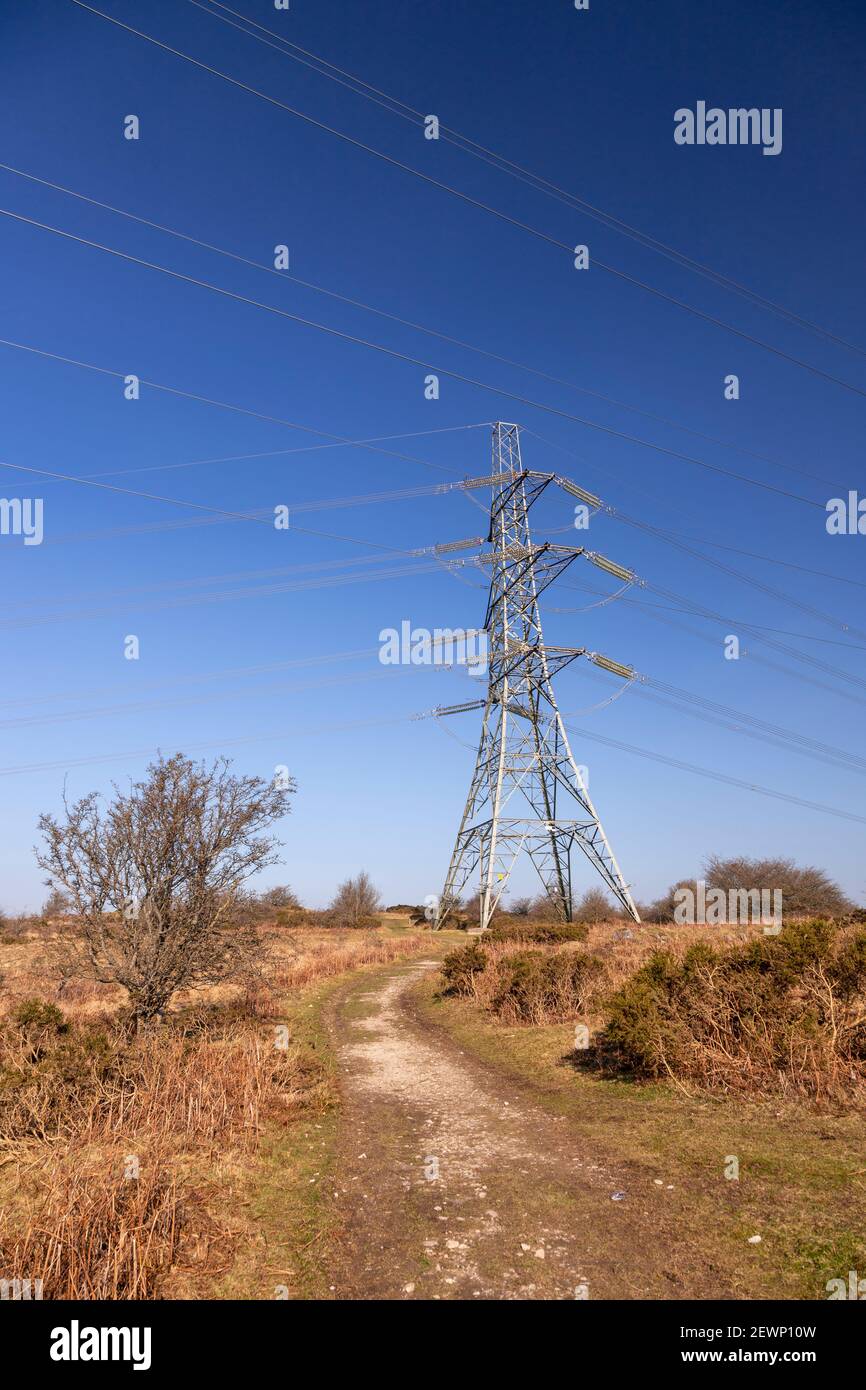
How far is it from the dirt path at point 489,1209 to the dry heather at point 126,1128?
46.7 inches

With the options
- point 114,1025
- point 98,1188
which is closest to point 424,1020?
point 114,1025

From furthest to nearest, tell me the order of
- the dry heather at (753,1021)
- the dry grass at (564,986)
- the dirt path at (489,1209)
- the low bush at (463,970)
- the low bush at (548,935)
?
the low bush at (548,935) → the low bush at (463,970) → the dry grass at (564,986) → the dry heather at (753,1021) → the dirt path at (489,1209)

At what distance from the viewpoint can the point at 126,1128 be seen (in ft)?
24.7

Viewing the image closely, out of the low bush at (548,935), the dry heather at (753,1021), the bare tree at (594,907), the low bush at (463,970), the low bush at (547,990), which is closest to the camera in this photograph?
the dry heather at (753,1021)

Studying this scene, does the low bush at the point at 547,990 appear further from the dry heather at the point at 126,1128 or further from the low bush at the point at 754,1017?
the dry heather at the point at 126,1128

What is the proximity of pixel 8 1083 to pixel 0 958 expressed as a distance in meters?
24.9

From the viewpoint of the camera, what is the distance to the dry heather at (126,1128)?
4832mm

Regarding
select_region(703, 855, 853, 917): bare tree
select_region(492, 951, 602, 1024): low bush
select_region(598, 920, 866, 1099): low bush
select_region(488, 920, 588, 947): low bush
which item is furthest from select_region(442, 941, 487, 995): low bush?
select_region(703, 855, 853, 917): bare tree

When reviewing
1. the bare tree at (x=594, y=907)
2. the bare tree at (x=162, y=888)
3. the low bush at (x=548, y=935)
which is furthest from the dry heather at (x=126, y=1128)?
the bare tree at (x=594, y=907)

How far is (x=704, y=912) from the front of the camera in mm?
38062

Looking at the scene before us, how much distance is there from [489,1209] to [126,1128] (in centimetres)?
424

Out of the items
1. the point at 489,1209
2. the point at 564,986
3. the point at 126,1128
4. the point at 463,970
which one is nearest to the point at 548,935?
the point at 463,970

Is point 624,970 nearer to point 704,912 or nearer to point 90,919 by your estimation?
point 90,919

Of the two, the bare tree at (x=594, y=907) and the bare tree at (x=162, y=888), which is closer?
the bare tree at (x=162, y=888)
